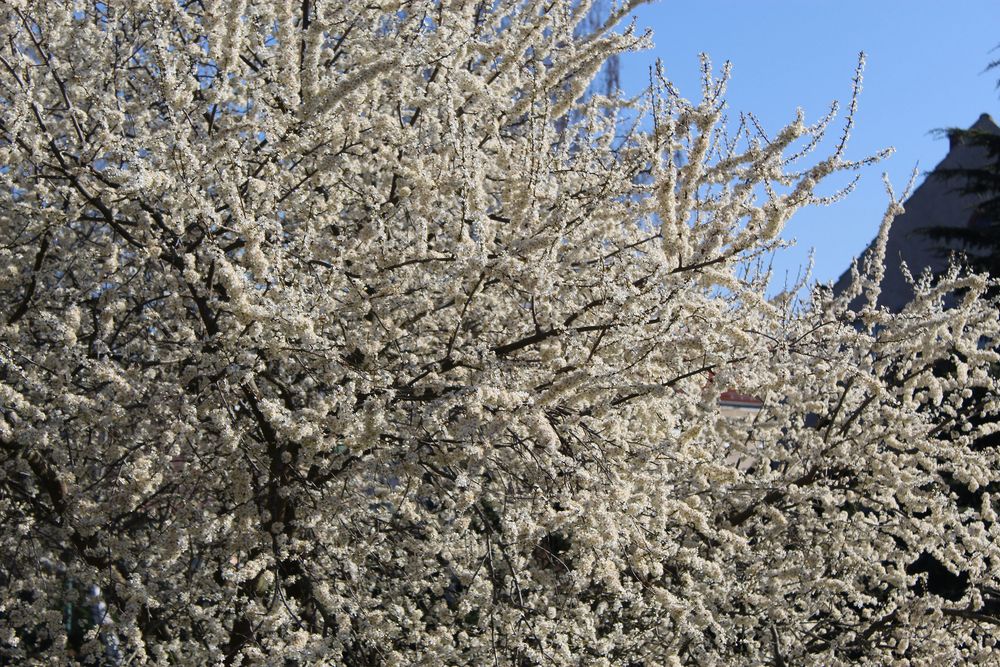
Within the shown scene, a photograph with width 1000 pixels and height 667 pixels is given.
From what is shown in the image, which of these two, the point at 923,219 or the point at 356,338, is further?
the point at 923,219

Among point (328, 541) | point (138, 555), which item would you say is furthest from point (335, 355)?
point (138, 555)

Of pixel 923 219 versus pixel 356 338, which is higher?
pixel 923 219

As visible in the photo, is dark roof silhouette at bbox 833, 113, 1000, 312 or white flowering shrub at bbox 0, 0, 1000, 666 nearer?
white flowering shrub at bbox 0, 0, 1000, 666

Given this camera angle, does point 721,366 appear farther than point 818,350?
No

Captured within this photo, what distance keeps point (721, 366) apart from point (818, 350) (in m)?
0.60

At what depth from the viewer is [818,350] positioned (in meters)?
4.72

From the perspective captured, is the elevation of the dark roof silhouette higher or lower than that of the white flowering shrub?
higher

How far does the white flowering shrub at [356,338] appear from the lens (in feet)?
12.8

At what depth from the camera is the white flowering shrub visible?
3.91m

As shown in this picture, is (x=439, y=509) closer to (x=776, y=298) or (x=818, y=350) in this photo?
(x=818, y=350)

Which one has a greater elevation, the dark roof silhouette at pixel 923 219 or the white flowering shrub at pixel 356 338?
the dark roof silhouette at pixel 923 219

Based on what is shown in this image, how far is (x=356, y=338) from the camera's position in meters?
4.12

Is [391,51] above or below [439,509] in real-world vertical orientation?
above

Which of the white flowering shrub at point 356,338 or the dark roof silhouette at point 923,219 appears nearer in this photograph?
the white flowering shrub at point 356,338
